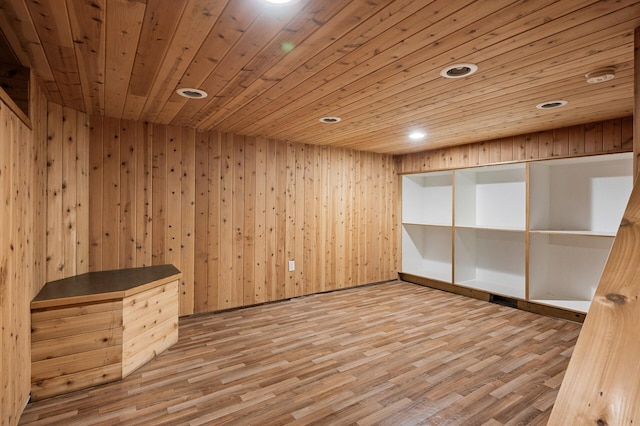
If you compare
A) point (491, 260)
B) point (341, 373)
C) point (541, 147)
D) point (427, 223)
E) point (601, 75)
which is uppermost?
point (601, 75)

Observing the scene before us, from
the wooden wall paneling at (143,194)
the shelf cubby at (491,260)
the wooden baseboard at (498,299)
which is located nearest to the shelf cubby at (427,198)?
the shelf cubby at (491,260)

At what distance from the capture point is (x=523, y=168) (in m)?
4.71

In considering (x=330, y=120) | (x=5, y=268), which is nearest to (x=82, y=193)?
(x=5, y=268)

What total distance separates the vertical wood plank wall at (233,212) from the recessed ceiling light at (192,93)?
1.18m

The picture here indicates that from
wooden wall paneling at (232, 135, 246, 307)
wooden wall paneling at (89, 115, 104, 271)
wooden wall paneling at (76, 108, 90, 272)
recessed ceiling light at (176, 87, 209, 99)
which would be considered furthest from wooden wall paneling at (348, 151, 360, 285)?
wooden wall paneling at (76, 108, 90, 272)

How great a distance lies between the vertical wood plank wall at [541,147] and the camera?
3484 mm

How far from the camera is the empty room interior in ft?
5.54

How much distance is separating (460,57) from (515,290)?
3.74 m

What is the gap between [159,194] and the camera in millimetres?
3750

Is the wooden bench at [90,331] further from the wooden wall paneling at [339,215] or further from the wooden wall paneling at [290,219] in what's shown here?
the wooden wall paneling at [339,215]

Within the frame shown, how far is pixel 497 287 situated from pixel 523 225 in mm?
942

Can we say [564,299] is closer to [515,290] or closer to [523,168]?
[515,290]

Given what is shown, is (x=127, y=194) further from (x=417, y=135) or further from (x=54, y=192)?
(x=417, y=135)

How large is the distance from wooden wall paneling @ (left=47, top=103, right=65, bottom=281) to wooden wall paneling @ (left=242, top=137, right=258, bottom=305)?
186 cm
